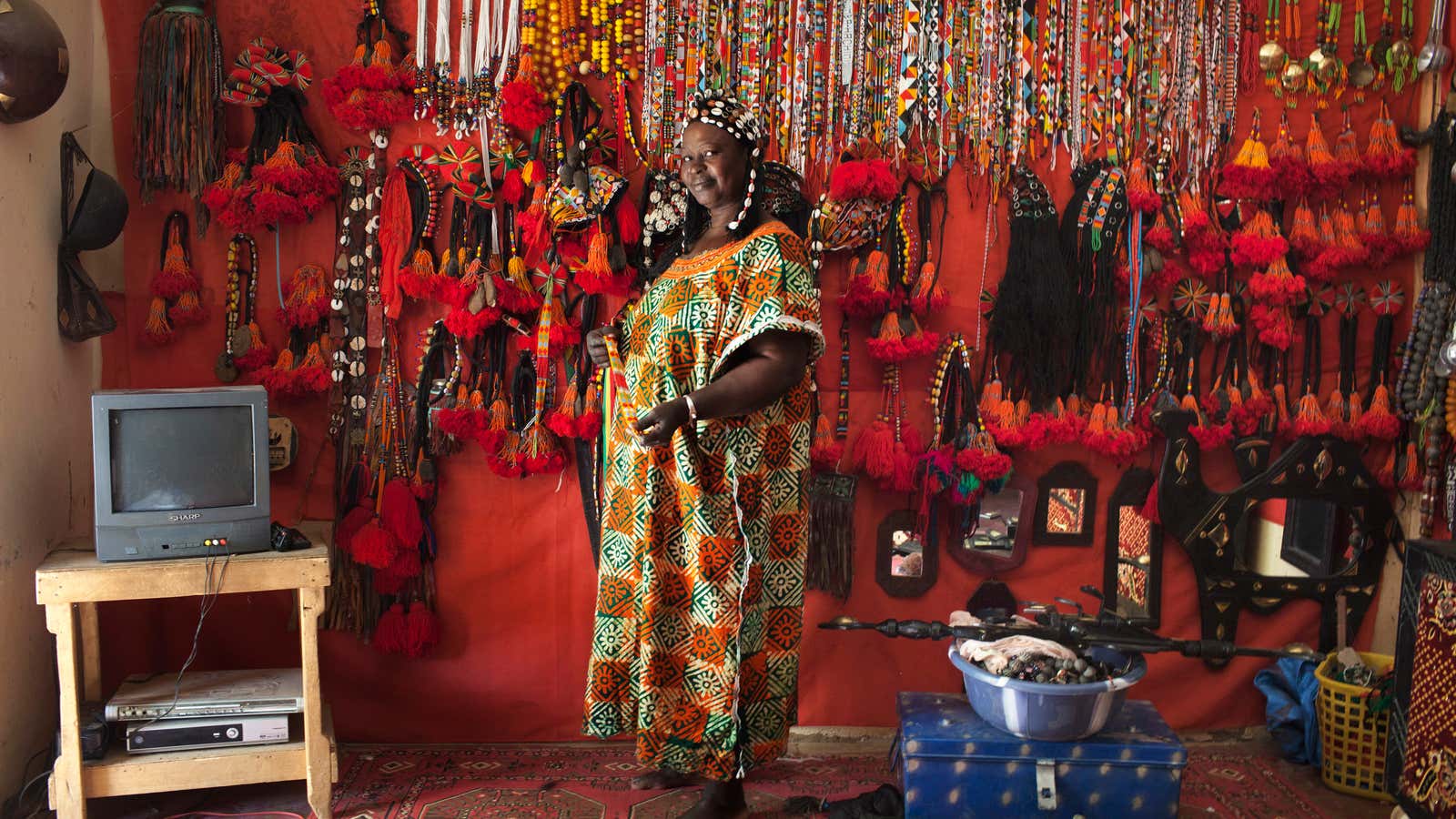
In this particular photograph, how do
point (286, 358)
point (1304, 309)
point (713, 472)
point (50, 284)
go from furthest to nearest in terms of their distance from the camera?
point (1304, 309) → point (286, 358) → point (50, 284) → point (713, 472)

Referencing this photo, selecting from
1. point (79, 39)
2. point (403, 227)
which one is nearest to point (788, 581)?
point (403, 227)

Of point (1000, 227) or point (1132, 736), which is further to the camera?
point (1000, 227)

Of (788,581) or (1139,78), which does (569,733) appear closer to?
(788,581)

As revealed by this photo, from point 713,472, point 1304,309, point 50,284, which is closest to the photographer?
point 713,472

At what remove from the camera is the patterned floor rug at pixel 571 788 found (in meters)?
2.68

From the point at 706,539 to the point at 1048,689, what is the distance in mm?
846

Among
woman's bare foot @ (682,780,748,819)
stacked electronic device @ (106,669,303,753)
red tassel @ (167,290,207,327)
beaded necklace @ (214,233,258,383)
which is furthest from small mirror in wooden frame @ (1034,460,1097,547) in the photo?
red tassel @ (167,290,207,327)

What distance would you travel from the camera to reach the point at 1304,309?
123 inches

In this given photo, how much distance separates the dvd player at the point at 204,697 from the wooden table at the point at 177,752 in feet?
0.30

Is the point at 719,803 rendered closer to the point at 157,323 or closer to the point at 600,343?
the point at 600,343

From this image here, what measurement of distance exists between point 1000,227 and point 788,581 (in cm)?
131

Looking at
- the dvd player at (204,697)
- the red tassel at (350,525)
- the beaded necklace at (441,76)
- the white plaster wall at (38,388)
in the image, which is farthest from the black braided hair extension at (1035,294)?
the white plaster wall at (38,388)

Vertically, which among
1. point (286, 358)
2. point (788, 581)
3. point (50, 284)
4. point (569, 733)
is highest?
point (50, 284)

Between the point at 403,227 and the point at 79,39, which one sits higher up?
the point at 79,39
